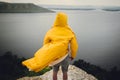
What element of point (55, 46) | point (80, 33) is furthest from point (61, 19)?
point (80, 33)

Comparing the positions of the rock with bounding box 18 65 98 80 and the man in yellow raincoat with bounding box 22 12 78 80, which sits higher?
the man in yellow raincoat with bounding box 22 12 78 80

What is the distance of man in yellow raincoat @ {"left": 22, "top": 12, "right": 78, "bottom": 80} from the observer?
3.03 meters

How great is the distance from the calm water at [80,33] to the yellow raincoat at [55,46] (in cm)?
83

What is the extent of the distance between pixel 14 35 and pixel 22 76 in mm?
569

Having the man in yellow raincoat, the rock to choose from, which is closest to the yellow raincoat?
the man in yellow raincoat

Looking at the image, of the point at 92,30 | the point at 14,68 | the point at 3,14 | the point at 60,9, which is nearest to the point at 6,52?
the point at 14,68

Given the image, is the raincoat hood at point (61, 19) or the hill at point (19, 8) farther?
the hill at point (19, 8)

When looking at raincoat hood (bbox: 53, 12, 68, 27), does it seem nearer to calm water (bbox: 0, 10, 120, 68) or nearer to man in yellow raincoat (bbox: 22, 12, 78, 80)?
man in yellow raincoat (bbox: 22, 12, 78, 80)

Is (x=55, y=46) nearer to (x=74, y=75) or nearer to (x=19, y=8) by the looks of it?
(x=74, y=75)

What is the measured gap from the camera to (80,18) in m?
4.05

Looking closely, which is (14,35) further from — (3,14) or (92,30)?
(92,30)

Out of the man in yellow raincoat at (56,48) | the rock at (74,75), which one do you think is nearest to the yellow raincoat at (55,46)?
the man in yellow raincoat at (56,48)

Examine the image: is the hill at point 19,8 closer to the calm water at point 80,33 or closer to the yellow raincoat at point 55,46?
the calm water at point 80,33

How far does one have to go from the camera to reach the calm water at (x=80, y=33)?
13.0ft
